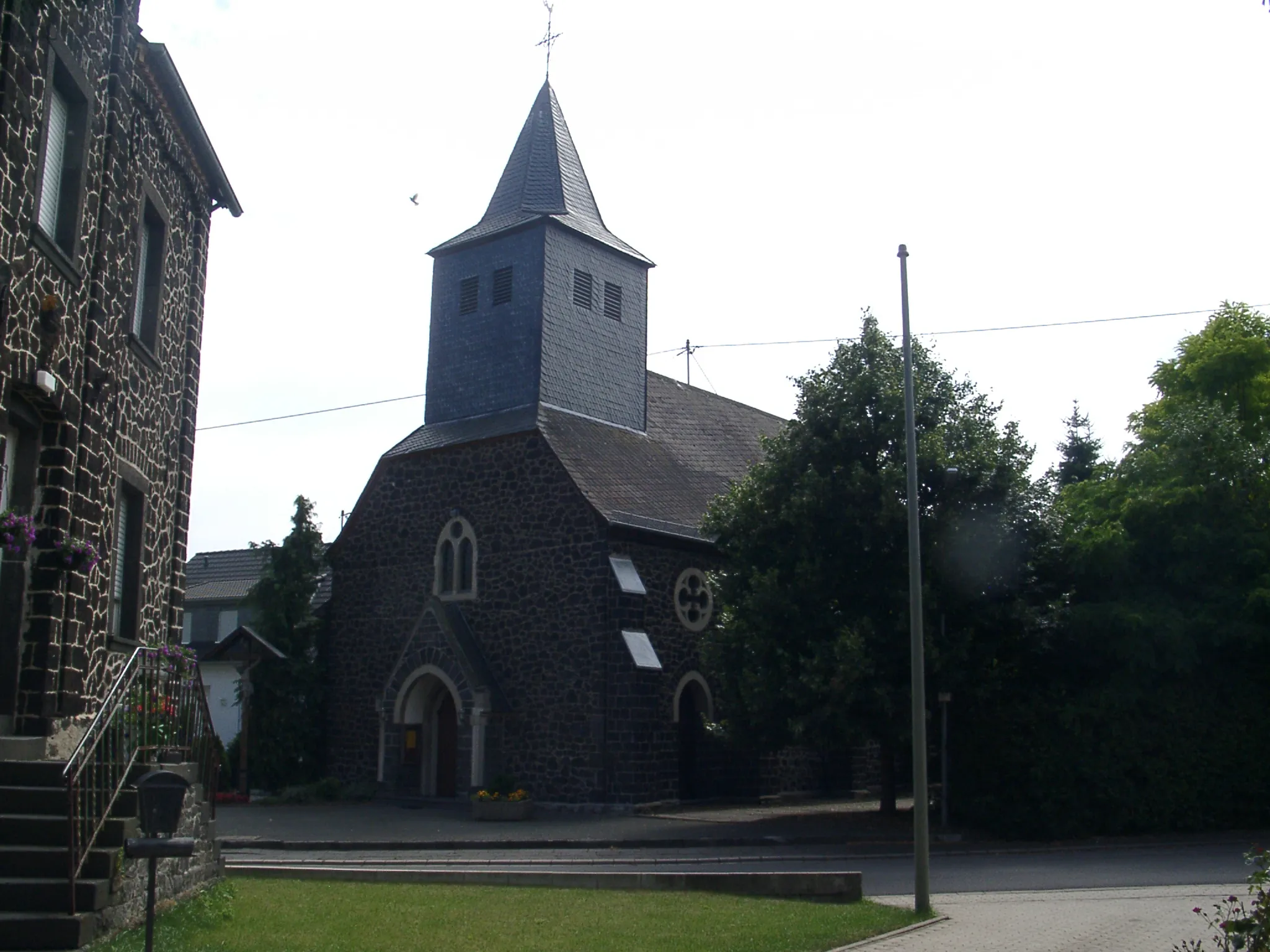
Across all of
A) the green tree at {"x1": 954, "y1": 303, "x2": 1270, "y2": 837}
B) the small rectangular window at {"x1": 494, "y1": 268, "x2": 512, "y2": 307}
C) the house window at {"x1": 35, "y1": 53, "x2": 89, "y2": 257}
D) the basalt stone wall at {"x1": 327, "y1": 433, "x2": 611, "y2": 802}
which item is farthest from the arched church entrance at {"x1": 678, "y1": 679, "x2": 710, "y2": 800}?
the house window at {"x1": 35, "y1": 53, "x2": 89, "y2": 257}

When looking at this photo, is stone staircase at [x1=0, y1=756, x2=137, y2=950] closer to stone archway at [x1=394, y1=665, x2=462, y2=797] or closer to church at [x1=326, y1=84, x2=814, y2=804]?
church at [x1=326, y1=84, x2=814, y2=804]

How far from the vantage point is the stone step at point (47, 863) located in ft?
27.6

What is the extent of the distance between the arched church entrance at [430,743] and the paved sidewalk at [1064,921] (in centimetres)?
1512

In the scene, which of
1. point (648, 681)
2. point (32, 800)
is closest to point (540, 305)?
point (648, 681)

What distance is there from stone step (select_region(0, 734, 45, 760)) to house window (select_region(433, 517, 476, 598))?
16.9m

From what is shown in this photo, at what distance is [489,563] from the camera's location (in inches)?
1054

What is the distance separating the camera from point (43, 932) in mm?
7902

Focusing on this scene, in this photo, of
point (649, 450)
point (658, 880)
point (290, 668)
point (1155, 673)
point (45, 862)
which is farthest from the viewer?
point (649, 450)

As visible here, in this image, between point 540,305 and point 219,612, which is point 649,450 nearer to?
point 540,305

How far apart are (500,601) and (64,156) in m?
16.5

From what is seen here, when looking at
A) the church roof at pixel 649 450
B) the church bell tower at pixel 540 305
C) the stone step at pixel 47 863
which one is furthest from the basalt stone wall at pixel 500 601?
the stone step at pixel 47 863

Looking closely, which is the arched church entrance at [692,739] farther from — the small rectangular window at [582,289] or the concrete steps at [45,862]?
the concrete steps at [45,862]

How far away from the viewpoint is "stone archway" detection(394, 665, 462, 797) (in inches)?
1057

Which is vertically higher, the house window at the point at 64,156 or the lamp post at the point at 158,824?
the house window at the point at 64,156
